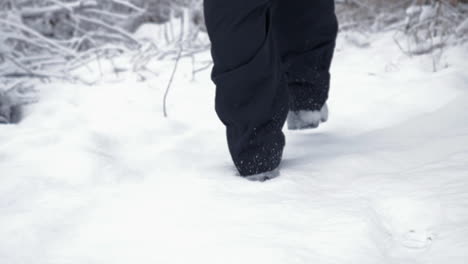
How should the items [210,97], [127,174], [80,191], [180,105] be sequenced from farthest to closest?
[210,97] → [180,105] → [127,174] → [80,191]

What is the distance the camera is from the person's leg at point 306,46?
4.43 ft

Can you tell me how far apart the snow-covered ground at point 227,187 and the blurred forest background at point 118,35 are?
0.24m

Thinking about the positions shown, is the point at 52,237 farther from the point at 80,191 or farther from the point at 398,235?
the point at 398,235

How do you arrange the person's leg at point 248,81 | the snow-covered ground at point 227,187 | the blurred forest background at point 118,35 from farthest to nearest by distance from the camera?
the blurred forest background at point 118,35 < the person's leg at point 248,81 < the snow-covered ground at point 227,187

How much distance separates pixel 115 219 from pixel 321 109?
2.34 feet

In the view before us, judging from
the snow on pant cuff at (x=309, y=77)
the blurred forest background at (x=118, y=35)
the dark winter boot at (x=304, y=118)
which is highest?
the snow on pant cuff at (x=309, y=77)

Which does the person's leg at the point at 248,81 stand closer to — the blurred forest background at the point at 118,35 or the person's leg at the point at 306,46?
the person's leg at the point at 306,46

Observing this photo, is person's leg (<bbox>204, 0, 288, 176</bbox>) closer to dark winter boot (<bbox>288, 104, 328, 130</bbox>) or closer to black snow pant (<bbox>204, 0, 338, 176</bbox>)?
black snow pant (<bbox>204, 0, 338, 176</bbox>)

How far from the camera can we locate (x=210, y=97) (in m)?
2.04

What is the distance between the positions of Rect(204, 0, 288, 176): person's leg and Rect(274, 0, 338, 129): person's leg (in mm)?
220

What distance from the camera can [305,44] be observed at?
1.36 m

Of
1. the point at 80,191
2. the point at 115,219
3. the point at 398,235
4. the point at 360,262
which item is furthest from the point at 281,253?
the point at 80,191

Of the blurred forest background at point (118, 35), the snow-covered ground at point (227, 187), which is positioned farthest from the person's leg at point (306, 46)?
the blurred forest background at point (118, 35)

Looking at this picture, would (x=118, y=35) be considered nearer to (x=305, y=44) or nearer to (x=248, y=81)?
(x=305, y=44)
